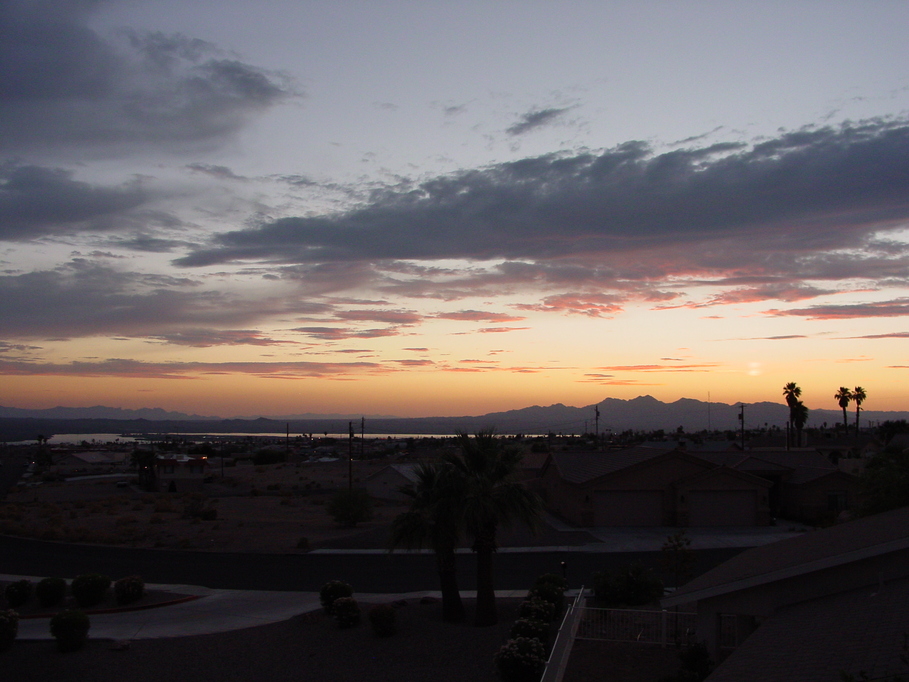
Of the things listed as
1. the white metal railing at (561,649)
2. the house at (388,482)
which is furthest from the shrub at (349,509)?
the white metal railing at (561,649)

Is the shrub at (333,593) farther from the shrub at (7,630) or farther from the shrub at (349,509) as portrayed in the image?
the shrub at (349,509)

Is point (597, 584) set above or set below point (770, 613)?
below

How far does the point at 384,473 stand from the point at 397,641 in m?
40.0

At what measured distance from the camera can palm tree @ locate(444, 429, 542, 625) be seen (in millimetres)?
18656

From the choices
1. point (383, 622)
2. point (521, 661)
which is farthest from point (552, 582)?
point (521, 661)

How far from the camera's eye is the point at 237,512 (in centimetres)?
5053

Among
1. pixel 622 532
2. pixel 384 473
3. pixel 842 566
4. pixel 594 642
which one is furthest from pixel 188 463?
pixel 842 566

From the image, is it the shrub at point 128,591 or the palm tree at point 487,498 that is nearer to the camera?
the palm tree at point 487,498

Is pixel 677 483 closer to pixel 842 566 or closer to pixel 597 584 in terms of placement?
pixel 597 584

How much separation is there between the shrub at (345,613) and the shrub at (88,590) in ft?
27.8

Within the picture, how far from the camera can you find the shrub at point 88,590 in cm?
2266

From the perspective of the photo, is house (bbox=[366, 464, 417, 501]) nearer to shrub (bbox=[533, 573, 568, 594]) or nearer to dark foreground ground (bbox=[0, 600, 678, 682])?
shrub (bbox=[533, 573, 568, 594])

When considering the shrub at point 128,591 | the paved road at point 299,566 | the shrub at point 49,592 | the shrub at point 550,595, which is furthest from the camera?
the paved road at point 299,566

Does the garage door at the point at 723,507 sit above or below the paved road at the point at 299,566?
above
